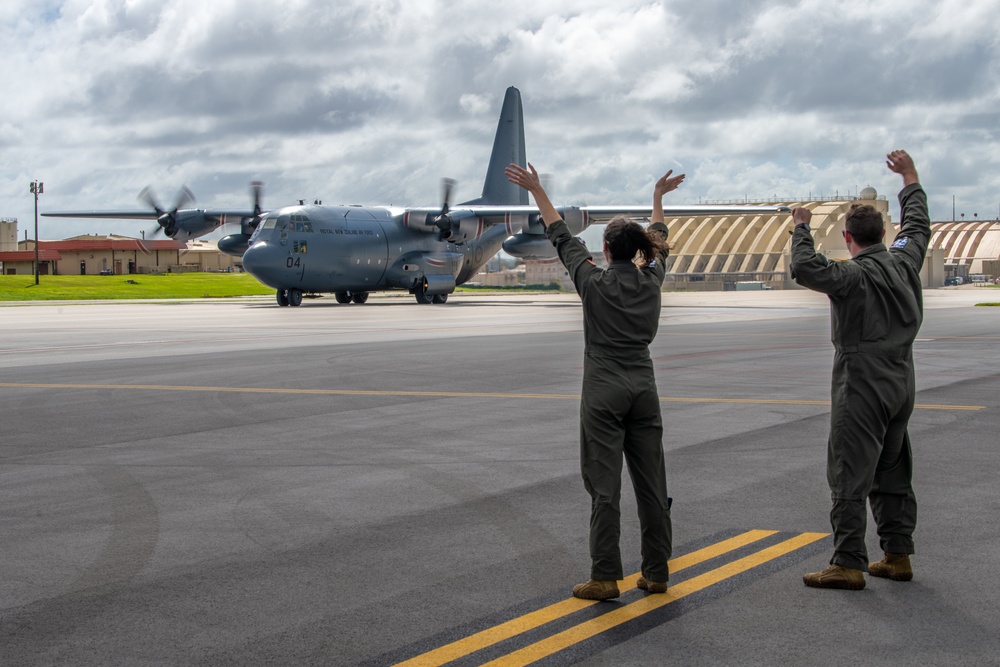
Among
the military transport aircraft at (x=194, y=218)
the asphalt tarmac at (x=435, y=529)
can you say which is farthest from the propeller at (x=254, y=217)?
the asphalt tarmac at (x=435, y=529)

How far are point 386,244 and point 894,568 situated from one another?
4171cm

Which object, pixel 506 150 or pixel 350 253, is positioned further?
pixel 506 150

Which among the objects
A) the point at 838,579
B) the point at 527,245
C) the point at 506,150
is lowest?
the point at 838,579

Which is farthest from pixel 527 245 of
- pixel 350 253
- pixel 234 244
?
pixel 234 244

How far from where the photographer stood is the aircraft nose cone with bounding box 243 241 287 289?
1609 inches

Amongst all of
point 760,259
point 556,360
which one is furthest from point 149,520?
point 760,259

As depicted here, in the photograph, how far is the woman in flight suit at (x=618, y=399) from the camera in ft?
17.5

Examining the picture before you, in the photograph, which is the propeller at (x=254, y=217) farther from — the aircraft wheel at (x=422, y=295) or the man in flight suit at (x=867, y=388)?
the man in flight suit at (x=867, y=388)

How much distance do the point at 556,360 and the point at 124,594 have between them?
1346 centimetres

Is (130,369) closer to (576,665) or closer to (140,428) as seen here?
(140,428)

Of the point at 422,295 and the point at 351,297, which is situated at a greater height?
the point at 422,295

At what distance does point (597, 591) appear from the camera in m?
5.20

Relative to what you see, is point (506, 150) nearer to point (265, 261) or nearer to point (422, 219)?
point (422, 219)

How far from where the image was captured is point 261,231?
4231 centimetres
